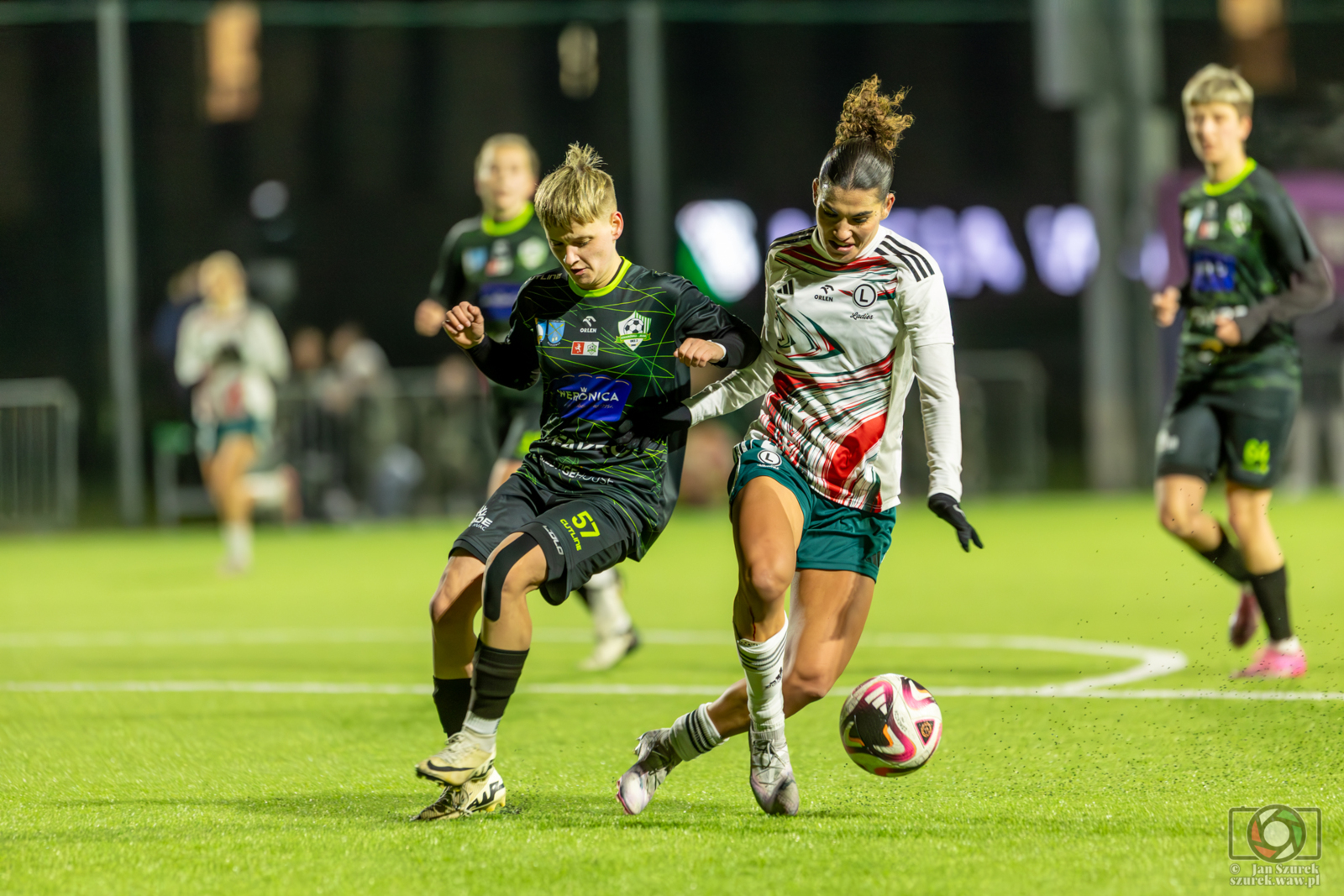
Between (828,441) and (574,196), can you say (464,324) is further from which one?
(828,441)

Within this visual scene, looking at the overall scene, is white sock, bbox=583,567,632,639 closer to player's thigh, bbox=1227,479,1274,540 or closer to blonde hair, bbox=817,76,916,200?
player's thigh, bbox=1227,479,1274,540

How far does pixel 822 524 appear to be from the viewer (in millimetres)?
5137

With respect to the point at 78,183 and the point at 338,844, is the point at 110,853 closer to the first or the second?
the point at 338,844

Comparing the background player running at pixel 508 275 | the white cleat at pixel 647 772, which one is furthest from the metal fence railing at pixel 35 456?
the white cleat at pixel 647 772

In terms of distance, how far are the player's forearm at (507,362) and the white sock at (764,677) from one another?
41.4 inches

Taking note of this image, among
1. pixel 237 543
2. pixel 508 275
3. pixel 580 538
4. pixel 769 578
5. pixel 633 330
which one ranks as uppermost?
pixel 508 275

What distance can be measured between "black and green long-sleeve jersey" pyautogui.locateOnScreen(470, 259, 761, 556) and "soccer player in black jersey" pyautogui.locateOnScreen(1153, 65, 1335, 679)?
284 centimetres

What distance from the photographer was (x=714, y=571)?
13.0 metres

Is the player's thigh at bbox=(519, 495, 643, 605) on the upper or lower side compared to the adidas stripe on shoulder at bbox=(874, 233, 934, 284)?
lower

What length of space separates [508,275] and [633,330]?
10.2ft

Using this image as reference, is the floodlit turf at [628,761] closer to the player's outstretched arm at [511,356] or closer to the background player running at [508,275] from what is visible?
the background player running at [508,275]

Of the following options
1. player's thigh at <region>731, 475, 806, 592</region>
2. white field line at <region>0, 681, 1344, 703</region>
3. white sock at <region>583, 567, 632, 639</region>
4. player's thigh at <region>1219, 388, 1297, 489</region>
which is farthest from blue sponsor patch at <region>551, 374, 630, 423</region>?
player's thigh at <region>1219, 388, 1297, 489</region>

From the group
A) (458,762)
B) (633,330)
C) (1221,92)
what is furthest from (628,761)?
(1221,92)

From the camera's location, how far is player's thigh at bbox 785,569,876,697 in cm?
505
